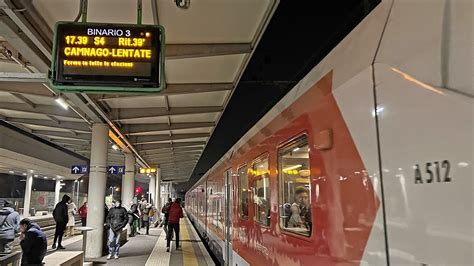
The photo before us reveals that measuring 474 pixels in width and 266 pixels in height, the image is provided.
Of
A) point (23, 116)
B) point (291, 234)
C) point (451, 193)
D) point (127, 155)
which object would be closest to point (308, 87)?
point (291, 234)

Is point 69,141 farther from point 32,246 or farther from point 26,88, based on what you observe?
point 32,246

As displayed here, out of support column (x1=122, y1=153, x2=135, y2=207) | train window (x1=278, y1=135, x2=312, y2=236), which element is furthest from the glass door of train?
support column (x1=122, y1=153, x2=135, y2=207)

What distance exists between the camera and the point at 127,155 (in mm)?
19078

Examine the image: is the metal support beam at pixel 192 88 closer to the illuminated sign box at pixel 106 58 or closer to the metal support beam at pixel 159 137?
the illuminated sign box at pixel 106 58

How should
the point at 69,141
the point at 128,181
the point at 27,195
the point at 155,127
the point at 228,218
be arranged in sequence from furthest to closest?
the point at 27,195 → the point at 128,181 → the point at 69,141 → the point at 155,127 → the point at 228,218

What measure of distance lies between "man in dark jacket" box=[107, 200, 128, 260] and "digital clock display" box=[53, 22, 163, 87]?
7140mm

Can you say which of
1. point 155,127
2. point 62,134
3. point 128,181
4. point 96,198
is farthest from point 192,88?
point 128,181

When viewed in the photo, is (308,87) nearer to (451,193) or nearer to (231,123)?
(451,193)

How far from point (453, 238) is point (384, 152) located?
0.60 metres

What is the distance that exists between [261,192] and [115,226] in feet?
23.6

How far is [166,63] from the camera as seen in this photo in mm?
8617

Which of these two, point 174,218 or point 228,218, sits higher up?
point 228,218

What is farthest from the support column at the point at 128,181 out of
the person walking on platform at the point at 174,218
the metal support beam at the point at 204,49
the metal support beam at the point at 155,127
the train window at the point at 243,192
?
the train window at the point at 243,192

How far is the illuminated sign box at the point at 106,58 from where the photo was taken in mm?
4895
